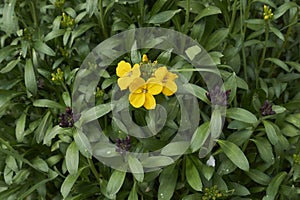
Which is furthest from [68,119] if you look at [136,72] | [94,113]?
[136,72]

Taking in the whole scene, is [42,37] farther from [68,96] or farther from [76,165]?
[76,165]

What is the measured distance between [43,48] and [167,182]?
0.76 metres

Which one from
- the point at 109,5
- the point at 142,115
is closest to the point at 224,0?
the point at 109,5

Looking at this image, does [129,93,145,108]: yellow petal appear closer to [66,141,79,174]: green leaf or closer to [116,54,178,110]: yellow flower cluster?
[116,54,178,110]: yellow flower cluster

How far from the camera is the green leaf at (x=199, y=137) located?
1.77 metres

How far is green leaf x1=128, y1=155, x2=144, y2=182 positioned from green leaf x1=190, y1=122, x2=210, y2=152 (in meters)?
0.19

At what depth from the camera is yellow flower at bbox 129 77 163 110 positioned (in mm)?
1652

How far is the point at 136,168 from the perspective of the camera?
5.88 ft

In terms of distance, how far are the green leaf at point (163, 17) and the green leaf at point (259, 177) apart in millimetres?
693

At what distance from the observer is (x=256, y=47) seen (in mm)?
2295

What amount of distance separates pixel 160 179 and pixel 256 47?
762mm

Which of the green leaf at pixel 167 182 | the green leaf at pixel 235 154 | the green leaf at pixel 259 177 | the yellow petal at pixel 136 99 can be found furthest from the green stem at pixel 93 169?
the green leaf at pixel 259 177

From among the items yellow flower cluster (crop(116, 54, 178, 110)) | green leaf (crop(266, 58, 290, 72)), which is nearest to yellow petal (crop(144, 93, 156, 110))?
yellow flower cluster (crop(116, 54, 178, 110))

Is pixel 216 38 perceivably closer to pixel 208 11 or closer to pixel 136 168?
pixel 208 11
